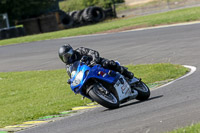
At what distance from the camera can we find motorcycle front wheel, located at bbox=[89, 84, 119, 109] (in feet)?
27.2

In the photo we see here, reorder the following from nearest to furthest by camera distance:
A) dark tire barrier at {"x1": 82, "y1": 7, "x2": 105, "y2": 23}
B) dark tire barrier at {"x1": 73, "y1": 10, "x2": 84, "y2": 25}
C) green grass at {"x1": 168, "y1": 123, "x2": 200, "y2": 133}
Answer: green grass at {"x1": 168, "y1": 123, "x2": 200, "y2": 133} → dark tire barrier at {"x1": 82, "y1": 7, "x2": 105, "y2": 23} → dark tire barrier at {"x1": 73, "y1": 10, "x2": 84, "y2": 25}

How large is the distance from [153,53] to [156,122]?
1137 cm

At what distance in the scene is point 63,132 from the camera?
23.2ft

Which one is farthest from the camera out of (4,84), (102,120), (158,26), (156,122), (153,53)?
(158,26)

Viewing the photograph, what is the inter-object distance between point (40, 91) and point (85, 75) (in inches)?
212

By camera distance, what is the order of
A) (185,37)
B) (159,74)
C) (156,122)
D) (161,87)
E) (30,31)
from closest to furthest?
(156,122)
(161,87)
(159,74)
(185,37)
(30,31)

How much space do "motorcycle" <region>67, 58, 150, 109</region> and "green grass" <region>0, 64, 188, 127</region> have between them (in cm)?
143

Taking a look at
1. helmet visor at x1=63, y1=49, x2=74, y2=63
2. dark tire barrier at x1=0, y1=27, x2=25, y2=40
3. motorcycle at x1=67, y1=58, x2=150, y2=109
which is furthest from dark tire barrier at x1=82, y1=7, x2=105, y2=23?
motorcycle at x1=67, y1=58, x2=150, y2=109

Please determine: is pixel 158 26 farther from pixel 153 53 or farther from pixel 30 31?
pixel 30 31

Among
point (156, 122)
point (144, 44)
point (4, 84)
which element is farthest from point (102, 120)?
point (144, 44)

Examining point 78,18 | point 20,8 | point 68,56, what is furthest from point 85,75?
point 20,8

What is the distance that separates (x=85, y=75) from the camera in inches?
330

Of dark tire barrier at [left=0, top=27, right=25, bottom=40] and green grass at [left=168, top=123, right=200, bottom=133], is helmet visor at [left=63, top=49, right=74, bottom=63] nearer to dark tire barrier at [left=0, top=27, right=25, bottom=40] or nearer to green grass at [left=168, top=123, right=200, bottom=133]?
green grass at [left=168, top=123, right=200, bottom=133]

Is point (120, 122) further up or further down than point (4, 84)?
further up
